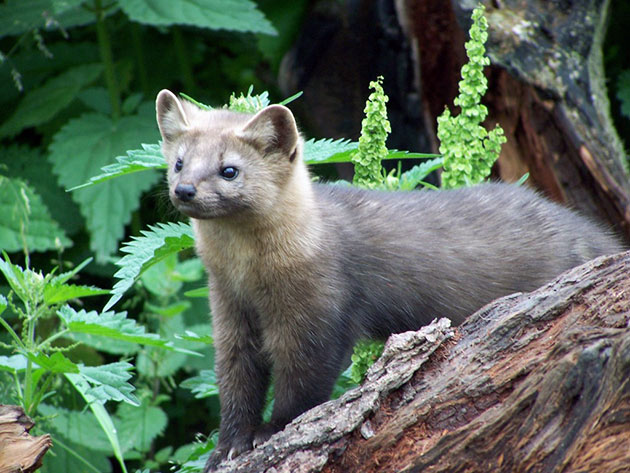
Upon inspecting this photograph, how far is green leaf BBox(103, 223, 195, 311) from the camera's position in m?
2.79

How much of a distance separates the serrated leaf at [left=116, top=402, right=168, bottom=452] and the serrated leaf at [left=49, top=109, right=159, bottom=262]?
31.6 inches

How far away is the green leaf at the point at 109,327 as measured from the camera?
2.78 metres

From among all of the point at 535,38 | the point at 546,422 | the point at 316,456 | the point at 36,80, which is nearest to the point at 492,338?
the point at 546,422

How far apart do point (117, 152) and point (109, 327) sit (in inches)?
82.3

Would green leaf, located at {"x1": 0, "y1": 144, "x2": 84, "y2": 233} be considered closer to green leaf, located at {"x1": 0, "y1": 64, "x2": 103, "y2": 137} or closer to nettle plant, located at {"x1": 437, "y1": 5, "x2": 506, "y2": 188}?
green leaf, located at {"x1": 0, "y1": 64, "x2": 103, "y2": 137}

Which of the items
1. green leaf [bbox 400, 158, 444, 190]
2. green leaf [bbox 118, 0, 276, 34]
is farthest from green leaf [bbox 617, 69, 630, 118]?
green leaf [bbox 118, 0, 276, 34]

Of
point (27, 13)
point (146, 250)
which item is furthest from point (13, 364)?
point (27, 13)

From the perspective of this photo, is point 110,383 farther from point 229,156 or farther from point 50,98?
point 50,98

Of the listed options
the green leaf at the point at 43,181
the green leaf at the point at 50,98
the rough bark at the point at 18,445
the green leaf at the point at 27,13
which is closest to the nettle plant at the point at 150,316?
the rough bark at the point at 18,445

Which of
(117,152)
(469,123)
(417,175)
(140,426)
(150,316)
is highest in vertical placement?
(469,123)

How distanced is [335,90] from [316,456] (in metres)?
3.79

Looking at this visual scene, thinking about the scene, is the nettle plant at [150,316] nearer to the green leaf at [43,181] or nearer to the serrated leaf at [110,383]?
the serrated leaf at [110,383]

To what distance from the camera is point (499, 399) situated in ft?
7.39

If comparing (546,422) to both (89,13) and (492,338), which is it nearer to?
(492,338)
